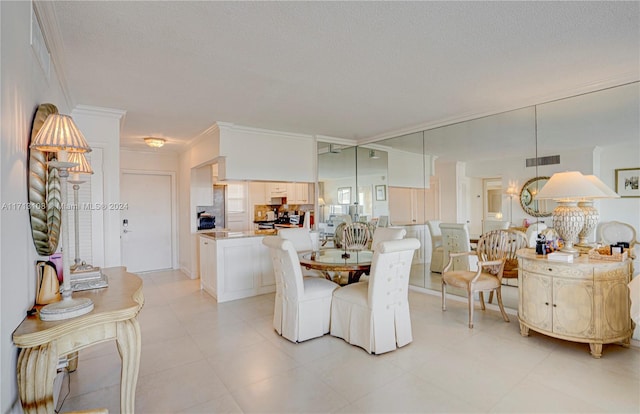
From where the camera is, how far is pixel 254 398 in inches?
85.0

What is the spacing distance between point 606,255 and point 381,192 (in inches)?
124

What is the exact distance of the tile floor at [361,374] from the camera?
2.08m

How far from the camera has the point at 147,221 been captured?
20.7 ft

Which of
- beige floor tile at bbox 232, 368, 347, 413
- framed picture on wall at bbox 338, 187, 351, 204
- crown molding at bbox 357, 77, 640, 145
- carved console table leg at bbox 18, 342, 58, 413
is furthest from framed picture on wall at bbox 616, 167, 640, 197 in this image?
carved console table leg at bbox 18, 342, 58, 413

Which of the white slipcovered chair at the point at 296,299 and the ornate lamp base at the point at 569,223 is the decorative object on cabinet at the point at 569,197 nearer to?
the ornate lamp base at the point at 569,223

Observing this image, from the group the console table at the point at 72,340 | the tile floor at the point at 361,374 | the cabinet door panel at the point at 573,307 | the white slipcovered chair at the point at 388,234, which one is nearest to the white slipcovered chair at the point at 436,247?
the white slipcovered chair at the point at 388,234

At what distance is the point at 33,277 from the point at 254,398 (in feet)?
5.02

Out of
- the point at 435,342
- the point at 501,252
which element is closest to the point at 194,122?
the point at 435,342

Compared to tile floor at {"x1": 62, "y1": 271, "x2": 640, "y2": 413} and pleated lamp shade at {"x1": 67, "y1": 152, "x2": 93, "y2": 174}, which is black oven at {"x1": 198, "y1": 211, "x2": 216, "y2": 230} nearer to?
tile floor at {"x1": 62, "y1": 271, "x2": 640, "y2": 413}

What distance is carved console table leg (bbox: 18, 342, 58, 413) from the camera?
51.6 inches

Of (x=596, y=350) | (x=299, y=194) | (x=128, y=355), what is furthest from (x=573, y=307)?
(x=299, y=194)

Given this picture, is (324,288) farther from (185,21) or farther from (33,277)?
(185,21)

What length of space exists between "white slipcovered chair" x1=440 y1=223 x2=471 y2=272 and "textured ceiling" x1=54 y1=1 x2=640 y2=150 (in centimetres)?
157

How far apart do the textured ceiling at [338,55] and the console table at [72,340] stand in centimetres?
170
